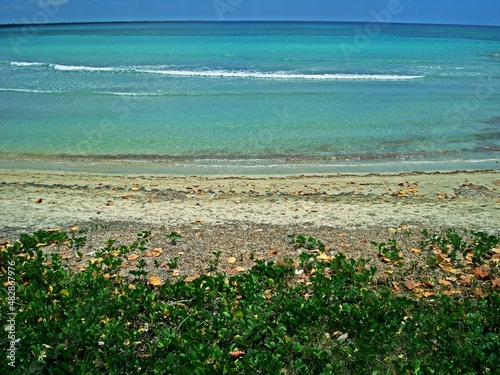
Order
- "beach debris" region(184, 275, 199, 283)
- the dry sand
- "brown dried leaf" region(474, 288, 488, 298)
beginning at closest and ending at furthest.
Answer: "brown dried leaf" region(474, 288, 488, 298) < "beach debris" region(184, 275, 199, 283) < the dry sand

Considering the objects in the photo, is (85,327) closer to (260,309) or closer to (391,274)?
(260,309)

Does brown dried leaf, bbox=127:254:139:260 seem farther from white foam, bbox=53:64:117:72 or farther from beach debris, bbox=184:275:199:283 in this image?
white foam, bbox=53:64:117:72

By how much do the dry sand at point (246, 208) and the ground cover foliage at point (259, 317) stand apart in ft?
2.60

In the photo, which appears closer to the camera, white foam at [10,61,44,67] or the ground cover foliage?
the ground cover foliage

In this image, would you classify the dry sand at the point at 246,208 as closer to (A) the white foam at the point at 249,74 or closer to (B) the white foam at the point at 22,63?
(A) the white foam at the point at 249,74

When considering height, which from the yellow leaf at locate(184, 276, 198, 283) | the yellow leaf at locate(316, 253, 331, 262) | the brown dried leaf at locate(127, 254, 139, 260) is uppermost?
the yellow leaf at locate(316, 253, 331, 262)

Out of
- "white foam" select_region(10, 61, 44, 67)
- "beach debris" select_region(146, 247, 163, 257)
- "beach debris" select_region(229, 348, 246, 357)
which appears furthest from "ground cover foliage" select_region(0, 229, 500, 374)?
"white foam" select_region(10, 61, 44, 67)

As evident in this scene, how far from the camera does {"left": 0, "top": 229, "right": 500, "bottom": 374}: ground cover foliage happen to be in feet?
14.7

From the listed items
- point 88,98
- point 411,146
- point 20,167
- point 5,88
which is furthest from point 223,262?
point 5,88

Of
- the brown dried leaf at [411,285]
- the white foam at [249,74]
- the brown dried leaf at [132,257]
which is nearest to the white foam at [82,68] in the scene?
the white foam at [249,74]

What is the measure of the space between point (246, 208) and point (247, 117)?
9853 millimetres

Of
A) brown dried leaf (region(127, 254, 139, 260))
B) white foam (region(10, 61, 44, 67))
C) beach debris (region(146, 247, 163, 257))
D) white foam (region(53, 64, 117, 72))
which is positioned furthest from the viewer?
white foam (region(10, 61, 44, 67))

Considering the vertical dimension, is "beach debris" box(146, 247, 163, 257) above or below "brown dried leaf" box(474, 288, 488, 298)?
above

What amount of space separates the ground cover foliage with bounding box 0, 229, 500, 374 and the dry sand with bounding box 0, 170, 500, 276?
79 centimetres
